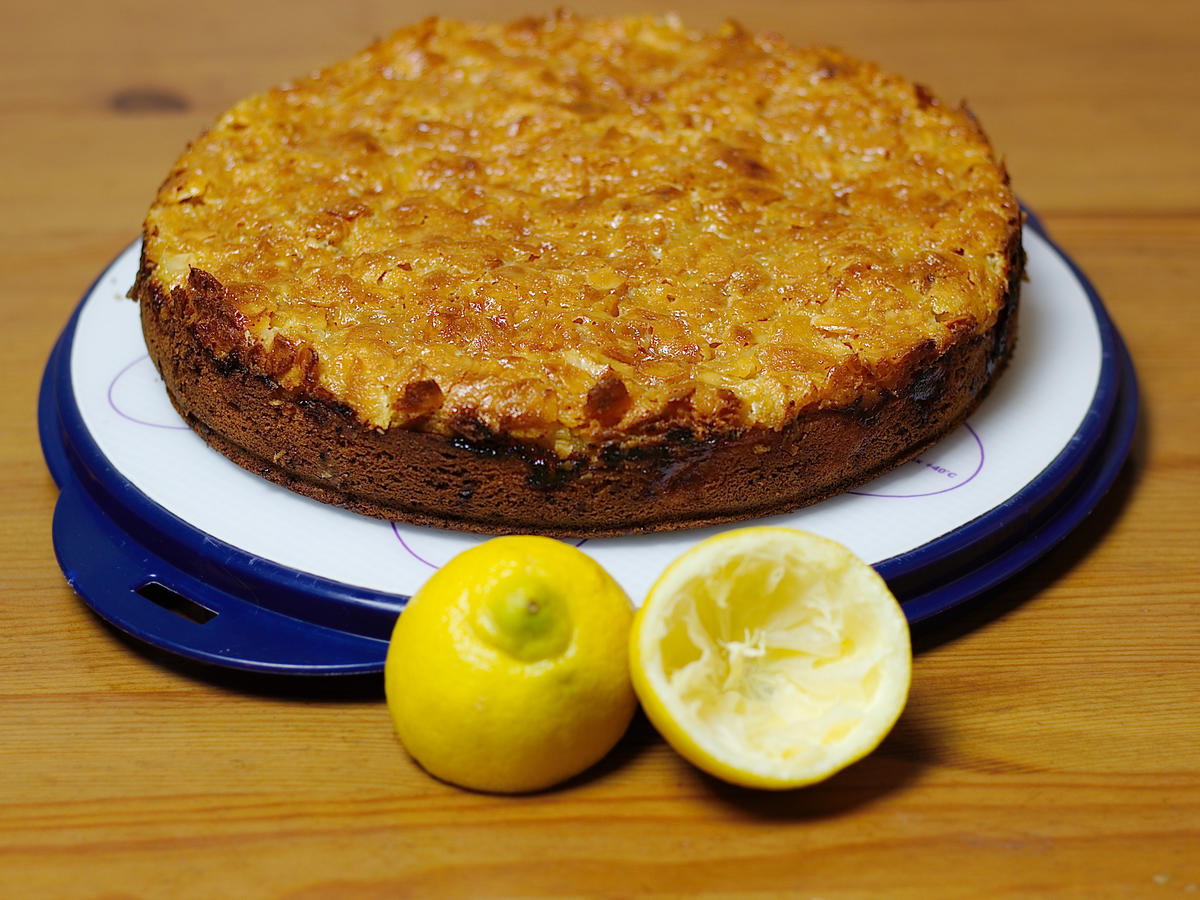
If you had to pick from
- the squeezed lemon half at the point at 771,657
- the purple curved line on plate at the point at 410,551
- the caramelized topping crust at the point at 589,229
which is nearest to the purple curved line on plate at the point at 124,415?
the caramelized topping crust at the point at 589,229

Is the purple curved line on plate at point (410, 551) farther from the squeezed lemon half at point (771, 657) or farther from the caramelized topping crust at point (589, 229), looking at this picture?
the squeezed lemon half at point (771, 657)

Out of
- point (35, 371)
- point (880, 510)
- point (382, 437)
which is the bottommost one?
point (35, 371)

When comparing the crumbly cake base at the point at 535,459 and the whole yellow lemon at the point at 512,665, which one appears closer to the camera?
the whole yellow lemon at the point at 512,665

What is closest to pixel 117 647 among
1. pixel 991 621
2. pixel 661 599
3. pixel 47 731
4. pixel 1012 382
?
pixel 47 731

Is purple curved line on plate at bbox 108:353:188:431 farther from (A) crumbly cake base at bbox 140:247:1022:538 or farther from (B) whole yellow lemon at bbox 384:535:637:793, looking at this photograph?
(B) whole yellow lemon at bbox 384:535:637:793

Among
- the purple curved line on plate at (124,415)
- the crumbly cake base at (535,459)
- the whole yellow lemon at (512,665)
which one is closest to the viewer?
the whole yellow lemon at (512,665)

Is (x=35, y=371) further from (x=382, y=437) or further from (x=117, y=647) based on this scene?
(x=382, y=437)
